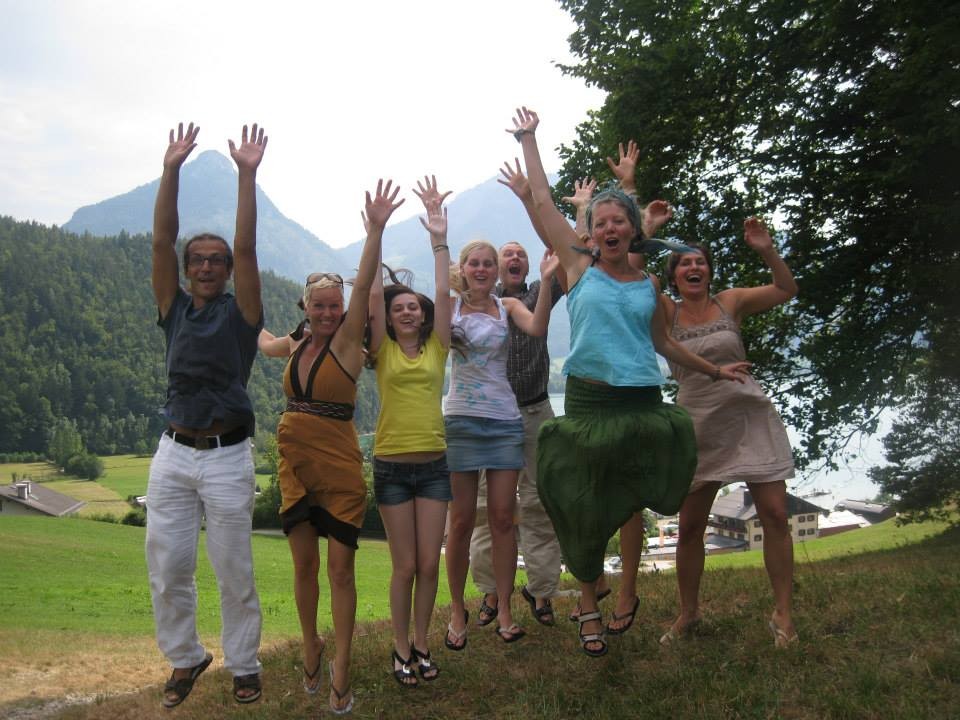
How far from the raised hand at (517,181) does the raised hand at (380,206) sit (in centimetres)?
81

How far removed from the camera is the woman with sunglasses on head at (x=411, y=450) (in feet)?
16.3

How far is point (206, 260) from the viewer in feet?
15.5

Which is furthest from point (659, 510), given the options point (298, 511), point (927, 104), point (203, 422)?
point (927, 104)

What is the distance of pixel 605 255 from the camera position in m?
4.76

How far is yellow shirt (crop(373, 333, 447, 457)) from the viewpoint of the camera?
4.95 metres

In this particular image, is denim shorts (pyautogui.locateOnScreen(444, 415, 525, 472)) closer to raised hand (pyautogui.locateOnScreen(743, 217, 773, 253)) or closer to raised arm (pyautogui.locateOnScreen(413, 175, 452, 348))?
raised arm (pyautogui.locateOnScreen(413, 175, 452, 348))

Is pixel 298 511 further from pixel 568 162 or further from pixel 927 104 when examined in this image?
pixel 568 162

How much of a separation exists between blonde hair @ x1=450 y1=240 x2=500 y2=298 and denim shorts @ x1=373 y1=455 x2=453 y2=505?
1397 mm

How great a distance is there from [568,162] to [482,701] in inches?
426

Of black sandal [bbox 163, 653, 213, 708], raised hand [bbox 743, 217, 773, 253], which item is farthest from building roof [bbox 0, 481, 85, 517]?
raised hand [bbox 743, 217, 773, 253]

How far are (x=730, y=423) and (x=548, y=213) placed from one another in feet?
5.81

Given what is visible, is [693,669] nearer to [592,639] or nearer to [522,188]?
[592,639]

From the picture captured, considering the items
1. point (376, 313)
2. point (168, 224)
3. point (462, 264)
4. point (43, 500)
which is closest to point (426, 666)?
point (376, 313)

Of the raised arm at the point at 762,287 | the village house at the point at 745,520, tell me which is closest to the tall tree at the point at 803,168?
the raised arm at the point at 762,287
